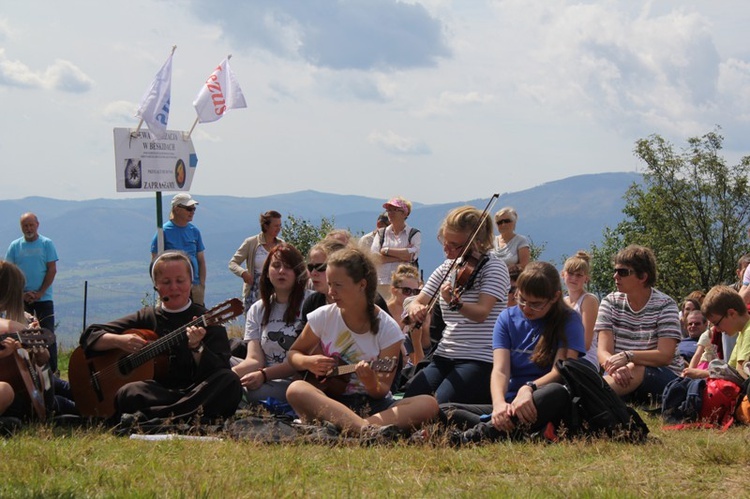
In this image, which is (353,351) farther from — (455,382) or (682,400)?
(682,400)

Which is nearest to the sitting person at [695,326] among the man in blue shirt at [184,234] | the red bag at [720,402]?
the red bag at [720,402]

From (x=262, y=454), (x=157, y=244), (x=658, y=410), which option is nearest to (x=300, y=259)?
(x=262, y=454)

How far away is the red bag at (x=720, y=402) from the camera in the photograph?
6395 millimetres

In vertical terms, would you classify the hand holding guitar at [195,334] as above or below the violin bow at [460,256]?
below

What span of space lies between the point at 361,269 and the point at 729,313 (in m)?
2.95

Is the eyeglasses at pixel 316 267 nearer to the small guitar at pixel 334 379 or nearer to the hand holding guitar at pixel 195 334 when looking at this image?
the small guitar at pixel 334 379

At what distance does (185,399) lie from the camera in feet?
19.8

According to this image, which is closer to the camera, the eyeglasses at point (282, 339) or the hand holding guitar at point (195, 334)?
the hand holding guitar at point (195, 334)

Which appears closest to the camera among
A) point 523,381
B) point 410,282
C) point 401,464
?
point 401,464

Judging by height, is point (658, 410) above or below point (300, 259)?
below

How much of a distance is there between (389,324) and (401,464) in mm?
1496

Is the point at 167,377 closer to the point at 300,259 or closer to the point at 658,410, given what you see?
the point at 300,259

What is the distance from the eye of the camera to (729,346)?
23.5ft

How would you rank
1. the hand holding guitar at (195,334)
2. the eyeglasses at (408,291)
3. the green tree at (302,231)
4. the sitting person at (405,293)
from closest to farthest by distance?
the hand holding guitar at (195,334), the sitting person at (405,293), the eyeglasses at (408,291), the green tree at (302,231)
